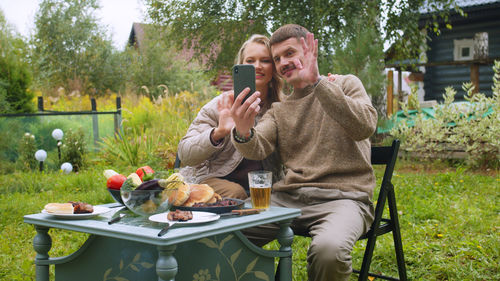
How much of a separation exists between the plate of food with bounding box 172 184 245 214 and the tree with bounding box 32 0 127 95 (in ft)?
57.5

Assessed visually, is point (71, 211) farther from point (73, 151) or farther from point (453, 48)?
point (453, 48)

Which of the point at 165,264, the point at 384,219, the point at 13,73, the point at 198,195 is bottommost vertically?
the point at 384,219

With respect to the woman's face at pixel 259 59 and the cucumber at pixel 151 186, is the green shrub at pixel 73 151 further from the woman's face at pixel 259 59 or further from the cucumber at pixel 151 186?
the cucumber at pixel 151 186

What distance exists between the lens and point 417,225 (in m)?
4.08

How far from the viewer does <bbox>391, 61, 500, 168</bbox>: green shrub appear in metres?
6.42

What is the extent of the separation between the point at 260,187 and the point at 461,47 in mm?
11829

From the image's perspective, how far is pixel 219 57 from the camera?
1017 centimetres

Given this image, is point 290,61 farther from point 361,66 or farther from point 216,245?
point 361,66

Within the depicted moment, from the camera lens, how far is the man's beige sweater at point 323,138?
2160 mm

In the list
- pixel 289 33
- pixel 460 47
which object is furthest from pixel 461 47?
pixel 289 33

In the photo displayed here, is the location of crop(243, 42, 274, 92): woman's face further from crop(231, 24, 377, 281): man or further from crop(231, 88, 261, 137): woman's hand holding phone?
crop(231, 88, 261, 137): woman's hand holding phone

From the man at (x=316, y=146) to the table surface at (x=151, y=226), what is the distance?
10.7 inches

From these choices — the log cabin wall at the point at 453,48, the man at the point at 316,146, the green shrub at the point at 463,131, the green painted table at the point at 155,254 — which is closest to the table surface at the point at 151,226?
the green painted table at the point at 155,254

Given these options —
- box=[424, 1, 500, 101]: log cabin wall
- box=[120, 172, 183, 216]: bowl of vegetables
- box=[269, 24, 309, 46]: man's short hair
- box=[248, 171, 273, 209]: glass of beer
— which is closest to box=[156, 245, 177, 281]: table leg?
box=[120, 172, 183, 216]: bowl of vegetables
